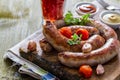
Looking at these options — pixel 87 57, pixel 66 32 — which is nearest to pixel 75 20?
pixel 66 32

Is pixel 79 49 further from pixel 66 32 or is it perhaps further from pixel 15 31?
pixel 15 31

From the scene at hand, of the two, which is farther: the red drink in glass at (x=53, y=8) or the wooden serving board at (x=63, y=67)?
the red drink in glass at (x=53, y=8)

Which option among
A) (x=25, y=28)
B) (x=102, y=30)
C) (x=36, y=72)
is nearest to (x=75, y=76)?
(x=36, y=72)

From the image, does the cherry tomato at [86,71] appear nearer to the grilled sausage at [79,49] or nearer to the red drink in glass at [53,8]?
the grilled sausage at [79,49]

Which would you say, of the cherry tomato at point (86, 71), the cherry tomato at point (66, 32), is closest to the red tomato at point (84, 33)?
the cherry tomato at point (66, 32)

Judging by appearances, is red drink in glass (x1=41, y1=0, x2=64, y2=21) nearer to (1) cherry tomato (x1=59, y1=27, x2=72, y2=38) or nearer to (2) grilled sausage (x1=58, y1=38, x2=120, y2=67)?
(1) cherry tomato (x1=59, y1=27, x2=72, y2=38)

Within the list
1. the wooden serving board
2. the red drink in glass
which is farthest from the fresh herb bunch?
the wooden serving board
